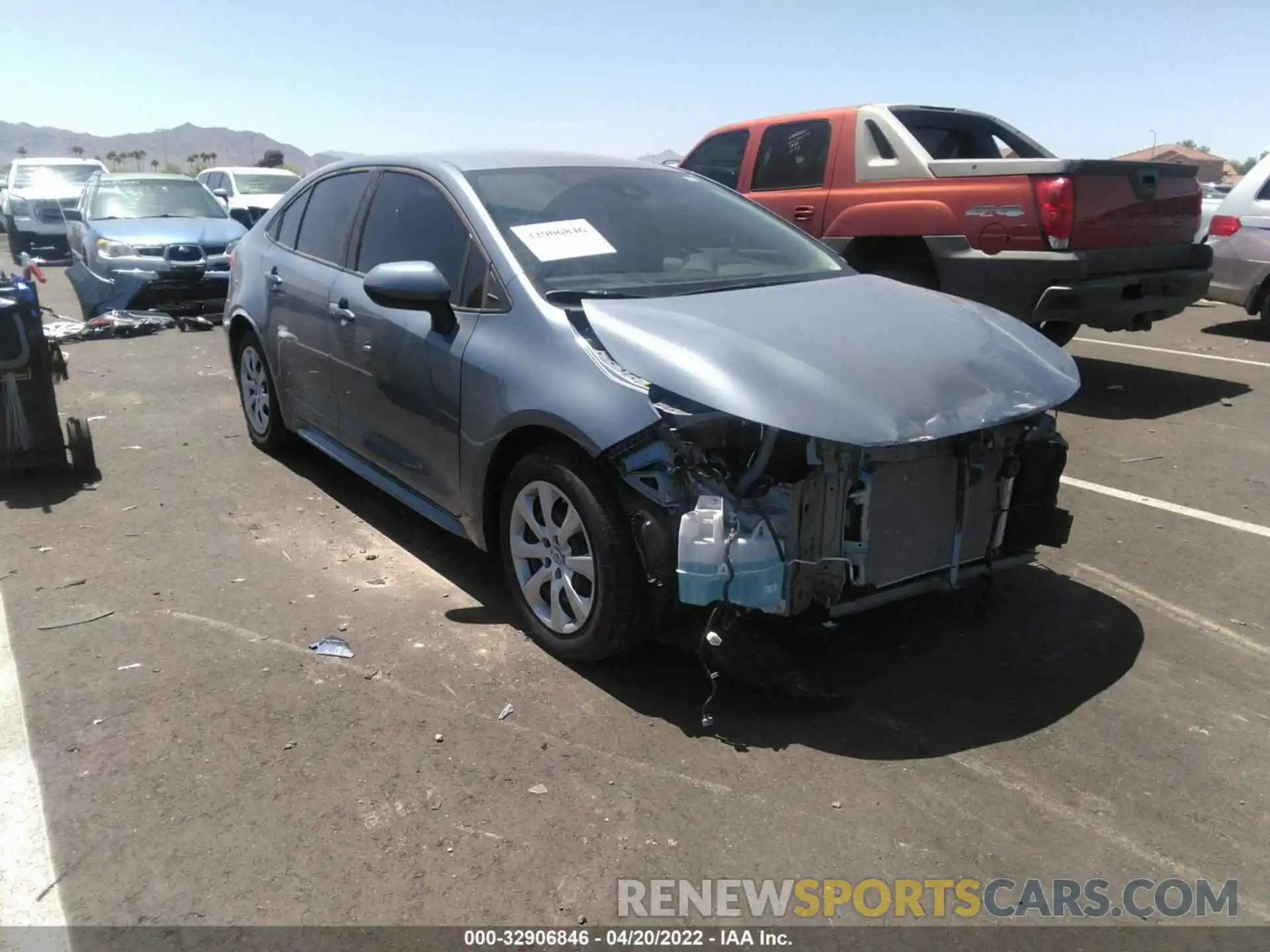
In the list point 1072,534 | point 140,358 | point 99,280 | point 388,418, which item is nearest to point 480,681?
point 388,418

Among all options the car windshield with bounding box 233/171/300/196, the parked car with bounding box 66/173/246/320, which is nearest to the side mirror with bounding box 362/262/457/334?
the parked car with bounding box 66/173/246/320

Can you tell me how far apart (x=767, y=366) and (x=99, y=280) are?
1030cm

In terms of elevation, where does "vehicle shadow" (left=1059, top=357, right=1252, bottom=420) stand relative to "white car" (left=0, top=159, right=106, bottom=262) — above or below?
below

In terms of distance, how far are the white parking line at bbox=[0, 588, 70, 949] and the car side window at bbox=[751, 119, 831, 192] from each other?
22.1 feet

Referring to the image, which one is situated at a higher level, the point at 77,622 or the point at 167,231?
the point at 167,231

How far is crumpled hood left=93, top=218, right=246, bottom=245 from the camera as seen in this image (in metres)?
11.2

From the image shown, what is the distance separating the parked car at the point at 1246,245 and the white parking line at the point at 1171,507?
553 cm

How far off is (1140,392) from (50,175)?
66.2 feet

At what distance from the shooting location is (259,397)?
19.2ft

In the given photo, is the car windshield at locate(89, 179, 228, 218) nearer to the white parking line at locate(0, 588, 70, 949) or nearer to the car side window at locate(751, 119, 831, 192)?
the car side window at locate(751, 119, 831, 192)

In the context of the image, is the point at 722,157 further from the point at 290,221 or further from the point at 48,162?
the point at 48,162

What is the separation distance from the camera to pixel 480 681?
3395 millimetres

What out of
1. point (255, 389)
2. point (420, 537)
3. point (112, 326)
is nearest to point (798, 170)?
point (255, 389)

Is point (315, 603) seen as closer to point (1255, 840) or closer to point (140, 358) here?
point (1255, 840)
